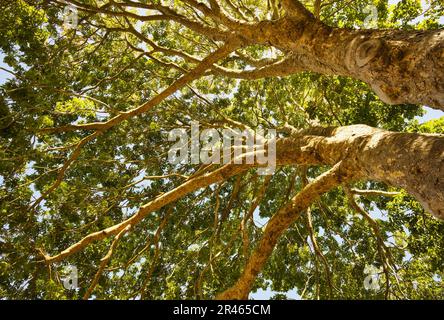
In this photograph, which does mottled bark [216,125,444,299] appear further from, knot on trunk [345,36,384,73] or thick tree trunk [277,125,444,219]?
knot on trunk [345,36,384,73]

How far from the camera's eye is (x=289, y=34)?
342 cm

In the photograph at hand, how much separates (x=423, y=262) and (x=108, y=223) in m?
5.27

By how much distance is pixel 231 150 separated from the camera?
4.96 m

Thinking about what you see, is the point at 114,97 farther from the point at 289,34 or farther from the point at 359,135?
the point at 359,135

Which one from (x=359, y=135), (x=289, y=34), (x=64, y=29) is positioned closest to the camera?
(x=359, y=135)

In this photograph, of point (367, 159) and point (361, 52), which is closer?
point (361, 52)

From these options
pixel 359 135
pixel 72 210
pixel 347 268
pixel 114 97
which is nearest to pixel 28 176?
pixel 72 210

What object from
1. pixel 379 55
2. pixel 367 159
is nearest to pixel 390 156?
pixel 367 159

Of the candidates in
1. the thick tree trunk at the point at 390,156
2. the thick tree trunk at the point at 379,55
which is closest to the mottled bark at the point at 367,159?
the thick tree trunk at the point at 390,156

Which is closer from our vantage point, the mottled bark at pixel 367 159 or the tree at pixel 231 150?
the mottled bark at pixel 367 159

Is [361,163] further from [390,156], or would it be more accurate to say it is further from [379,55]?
[379,55]

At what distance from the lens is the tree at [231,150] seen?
2.78 m

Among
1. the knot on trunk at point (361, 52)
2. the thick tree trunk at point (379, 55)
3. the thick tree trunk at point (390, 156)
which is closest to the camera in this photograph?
the thick tree trunk at point (390, 156)

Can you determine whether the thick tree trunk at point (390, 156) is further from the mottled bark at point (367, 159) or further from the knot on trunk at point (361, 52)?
the knot on trunk at point (361, 52)
